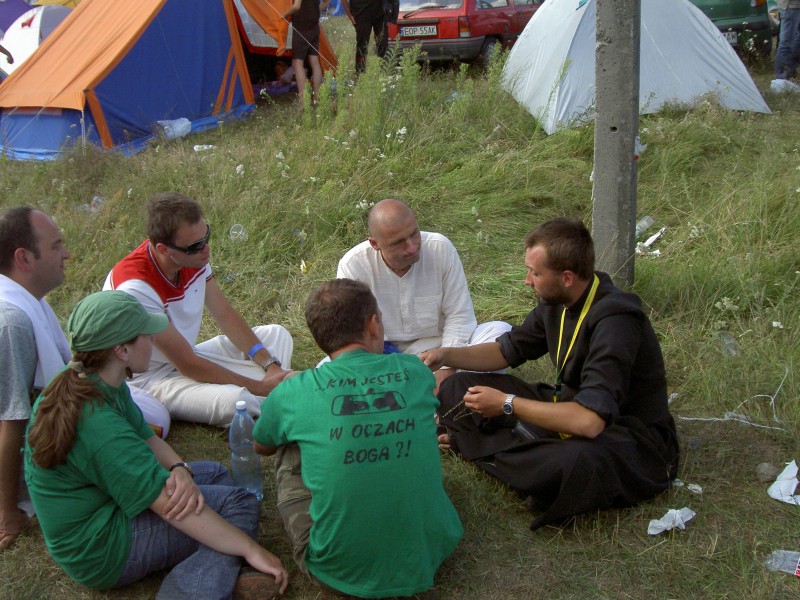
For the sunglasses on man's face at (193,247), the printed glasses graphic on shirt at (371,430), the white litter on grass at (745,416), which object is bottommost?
the white litter on grass at (745,416)

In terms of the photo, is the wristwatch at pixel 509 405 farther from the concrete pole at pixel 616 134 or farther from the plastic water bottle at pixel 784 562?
the concrete pole at pixel 616 134

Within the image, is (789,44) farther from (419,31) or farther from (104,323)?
(104,323)

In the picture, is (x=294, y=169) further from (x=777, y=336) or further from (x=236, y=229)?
(x=777, y=336)

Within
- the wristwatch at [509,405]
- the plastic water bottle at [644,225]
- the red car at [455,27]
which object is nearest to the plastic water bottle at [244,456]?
the wristwatch at [509,405]

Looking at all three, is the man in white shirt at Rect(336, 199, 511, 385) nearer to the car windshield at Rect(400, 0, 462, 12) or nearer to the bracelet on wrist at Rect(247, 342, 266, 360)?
the bracelet on wrist at Rect(247, 342, 266, 360)

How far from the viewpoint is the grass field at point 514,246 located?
2.75 meters

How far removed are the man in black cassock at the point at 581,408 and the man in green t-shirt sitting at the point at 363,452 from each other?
0.50m

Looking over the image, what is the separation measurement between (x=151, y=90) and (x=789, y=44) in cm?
743

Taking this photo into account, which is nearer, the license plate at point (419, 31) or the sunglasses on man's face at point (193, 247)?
the sunglasses on man's face at point (193, 247)

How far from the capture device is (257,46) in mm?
9570

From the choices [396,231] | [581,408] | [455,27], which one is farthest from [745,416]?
[455,27]

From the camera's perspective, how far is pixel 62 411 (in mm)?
2303

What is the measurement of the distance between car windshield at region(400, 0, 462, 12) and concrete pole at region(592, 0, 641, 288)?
6.63 metres

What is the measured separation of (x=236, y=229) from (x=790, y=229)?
384 centimetres
